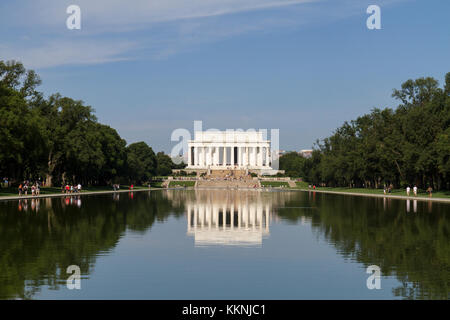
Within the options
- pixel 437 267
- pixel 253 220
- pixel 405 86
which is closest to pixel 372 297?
pixel 437 267

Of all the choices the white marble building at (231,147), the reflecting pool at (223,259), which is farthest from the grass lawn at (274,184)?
the reflecting pool at (223,259)

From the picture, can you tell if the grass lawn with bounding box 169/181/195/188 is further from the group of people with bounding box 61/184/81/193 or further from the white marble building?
the white marble building

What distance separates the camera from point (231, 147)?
18462cm

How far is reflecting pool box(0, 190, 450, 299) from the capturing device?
474 inches

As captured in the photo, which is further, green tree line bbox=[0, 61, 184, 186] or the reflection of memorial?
green tree line bbox=[0, 61, 184, 186]

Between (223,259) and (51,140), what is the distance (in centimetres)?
6428

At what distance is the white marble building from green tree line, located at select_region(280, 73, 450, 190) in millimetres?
71817

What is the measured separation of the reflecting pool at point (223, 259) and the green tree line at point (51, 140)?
34.6 m

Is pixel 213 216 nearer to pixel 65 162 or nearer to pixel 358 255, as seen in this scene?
pixel 358 255

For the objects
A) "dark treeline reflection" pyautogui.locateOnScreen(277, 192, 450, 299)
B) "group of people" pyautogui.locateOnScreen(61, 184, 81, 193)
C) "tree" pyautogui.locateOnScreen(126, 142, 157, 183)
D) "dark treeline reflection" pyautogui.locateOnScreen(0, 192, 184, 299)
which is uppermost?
"tree" pyautogui.locateOnScreen(126, 142, 157, 183)

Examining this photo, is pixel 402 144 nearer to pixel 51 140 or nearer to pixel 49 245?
pixel 51 140

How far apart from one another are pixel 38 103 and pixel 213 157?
111m

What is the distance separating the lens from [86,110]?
84.0 meters

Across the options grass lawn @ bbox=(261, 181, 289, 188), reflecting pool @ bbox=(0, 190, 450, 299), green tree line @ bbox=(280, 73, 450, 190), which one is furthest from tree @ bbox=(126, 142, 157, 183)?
reflecting pool @ bbox=(0, 190, 450, 299)
